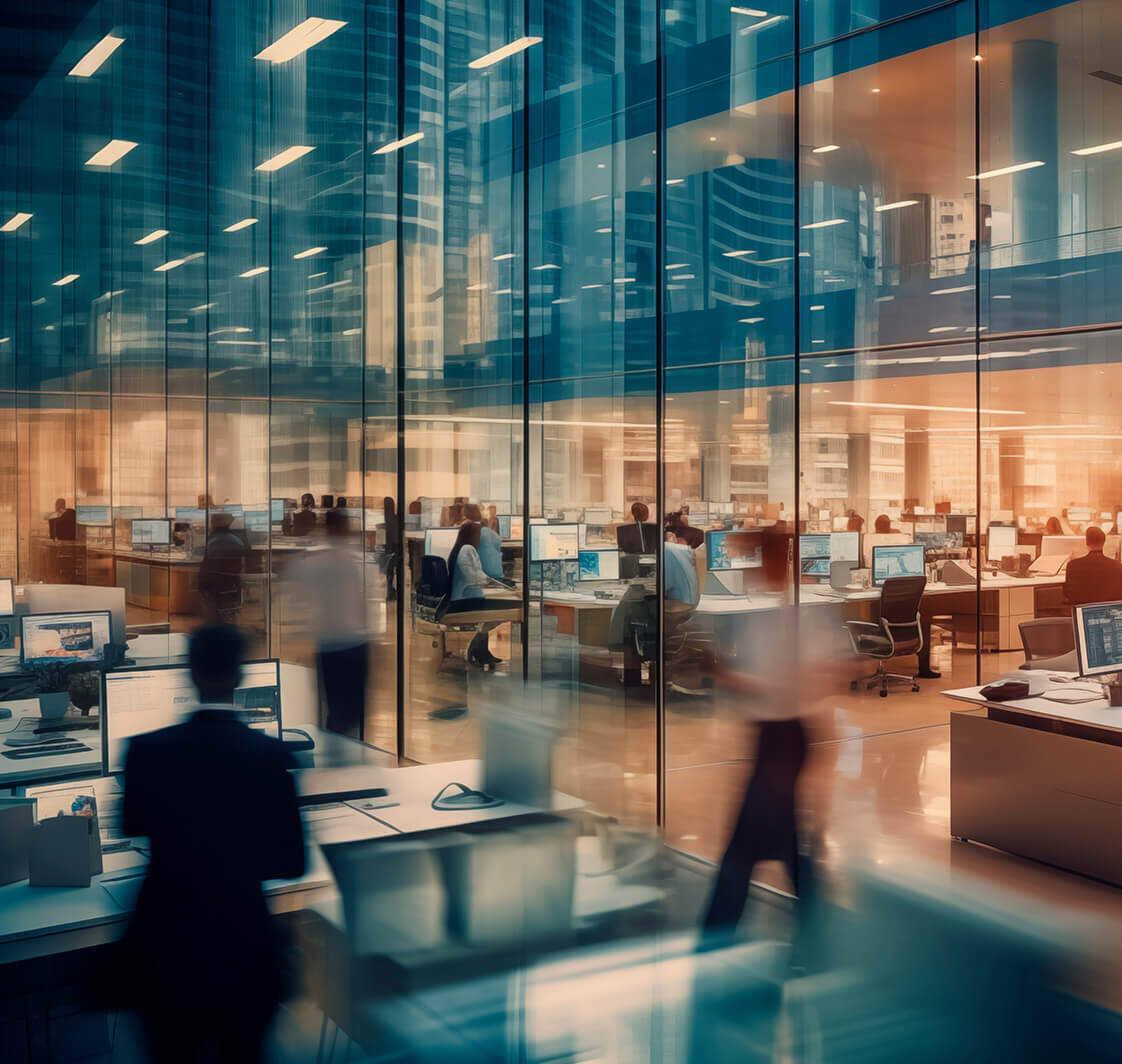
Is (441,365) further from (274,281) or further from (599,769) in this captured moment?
(599,769)

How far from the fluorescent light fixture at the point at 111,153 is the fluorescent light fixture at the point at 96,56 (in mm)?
375

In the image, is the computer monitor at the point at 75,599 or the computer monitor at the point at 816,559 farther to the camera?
the computer monitor at the point at 816,559

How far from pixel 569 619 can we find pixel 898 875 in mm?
2683

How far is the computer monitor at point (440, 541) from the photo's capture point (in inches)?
263

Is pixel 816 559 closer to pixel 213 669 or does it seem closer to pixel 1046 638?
pixel 1046 638

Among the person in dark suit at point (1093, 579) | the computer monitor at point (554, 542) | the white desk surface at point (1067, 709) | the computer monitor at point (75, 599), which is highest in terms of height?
the computer monitor at point (554, 542)

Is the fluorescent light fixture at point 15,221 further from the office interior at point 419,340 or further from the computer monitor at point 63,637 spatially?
the computer monitor at point 63,637

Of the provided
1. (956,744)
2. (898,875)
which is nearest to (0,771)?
(898,875)

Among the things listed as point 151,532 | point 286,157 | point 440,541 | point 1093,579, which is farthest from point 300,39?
point 1093,579

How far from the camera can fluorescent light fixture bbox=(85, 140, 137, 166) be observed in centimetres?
570

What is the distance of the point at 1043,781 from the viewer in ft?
17.3

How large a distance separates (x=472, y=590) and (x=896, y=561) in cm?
460

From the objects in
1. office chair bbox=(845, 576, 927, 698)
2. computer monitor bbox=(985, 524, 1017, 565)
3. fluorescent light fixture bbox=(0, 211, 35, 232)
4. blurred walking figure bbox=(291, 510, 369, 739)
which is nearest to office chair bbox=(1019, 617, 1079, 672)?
office chair bbox=(845, 576, 927, 698)

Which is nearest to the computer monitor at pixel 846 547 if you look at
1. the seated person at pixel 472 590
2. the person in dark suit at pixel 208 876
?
the seated person at pixel 472 590
